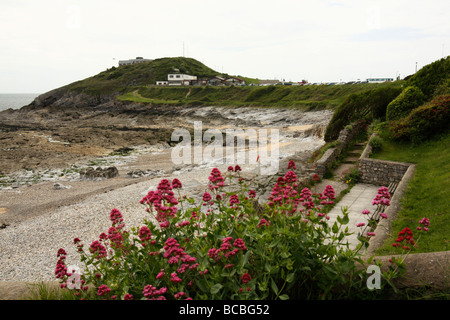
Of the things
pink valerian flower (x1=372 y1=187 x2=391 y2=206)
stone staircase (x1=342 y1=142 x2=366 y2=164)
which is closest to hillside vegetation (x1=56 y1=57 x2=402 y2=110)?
stone staircase (x1=342 y1=142 x2=366 y2=164)

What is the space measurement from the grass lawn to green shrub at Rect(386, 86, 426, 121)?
8.04 feet

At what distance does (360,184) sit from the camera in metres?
12.6

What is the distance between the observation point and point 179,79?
344 ft

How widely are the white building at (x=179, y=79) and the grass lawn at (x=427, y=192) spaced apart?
9290cm

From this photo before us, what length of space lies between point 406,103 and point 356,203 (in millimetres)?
7993

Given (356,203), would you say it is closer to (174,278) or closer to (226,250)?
(226,250)

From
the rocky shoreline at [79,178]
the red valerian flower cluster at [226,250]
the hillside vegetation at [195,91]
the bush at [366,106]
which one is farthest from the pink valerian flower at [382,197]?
the hillside vegetation at [195,91]

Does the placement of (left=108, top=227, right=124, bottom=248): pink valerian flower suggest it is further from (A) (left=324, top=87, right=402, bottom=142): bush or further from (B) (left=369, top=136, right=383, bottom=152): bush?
(A) (left=324, top=87, right=402, bottom=142): bush

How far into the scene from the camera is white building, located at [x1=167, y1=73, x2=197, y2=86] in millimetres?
101275

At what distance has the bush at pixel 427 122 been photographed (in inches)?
498

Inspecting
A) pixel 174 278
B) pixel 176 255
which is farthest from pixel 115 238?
pixel 174 278

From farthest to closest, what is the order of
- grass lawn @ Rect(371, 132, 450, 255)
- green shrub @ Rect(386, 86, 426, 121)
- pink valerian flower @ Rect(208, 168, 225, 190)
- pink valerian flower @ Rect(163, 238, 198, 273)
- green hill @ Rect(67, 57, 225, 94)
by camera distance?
1. green hill @ Rect(67, 57, 225, 94)
2. green shrub @ Rect(386, 86, 426, 121)
3. grass lawn @ Rect(371, 132, 450, 255)
4. pink valerian flower @ Rect(208, 168, 225, 190)
5. pink valerian flower @ Rect(163, 238, 198, 273)

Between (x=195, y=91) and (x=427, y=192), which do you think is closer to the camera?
(x=427, y=192)
